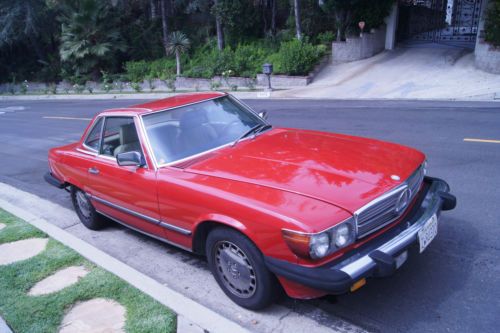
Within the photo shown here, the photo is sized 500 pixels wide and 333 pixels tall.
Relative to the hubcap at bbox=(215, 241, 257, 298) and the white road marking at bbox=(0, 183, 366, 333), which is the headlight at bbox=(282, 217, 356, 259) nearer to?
the hubcap at bbox=(215, 241, 257, 298)

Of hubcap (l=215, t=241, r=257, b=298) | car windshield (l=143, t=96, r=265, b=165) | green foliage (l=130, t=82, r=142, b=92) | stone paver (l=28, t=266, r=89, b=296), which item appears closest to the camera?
hubcap (l=215, t=241, r=257, b=298)

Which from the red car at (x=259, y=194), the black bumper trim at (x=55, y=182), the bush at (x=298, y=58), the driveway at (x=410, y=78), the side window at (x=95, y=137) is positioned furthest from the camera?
the bush at (x=298, y=58)

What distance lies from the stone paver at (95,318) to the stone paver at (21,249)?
1.44 metres

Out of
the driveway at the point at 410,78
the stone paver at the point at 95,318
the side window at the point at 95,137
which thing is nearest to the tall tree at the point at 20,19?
the driveway at the point at 410,78

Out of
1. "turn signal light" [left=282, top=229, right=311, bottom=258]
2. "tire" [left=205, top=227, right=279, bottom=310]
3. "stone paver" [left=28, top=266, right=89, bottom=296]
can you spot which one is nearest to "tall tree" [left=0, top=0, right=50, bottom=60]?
"stone paver" [left=28, top=266, right=89, bottom=296]

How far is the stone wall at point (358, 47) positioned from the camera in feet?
63.0

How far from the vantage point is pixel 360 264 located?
282cm

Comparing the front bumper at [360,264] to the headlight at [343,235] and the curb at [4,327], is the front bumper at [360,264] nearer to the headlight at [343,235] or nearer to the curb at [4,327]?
the headlight at [343,235]

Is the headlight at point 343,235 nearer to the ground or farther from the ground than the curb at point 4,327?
farther from the ground

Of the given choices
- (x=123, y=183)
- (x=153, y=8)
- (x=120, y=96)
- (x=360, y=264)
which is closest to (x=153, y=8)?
(x=153, y=8)

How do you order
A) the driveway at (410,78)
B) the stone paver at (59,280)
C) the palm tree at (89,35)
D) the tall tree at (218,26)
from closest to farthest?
1. the stone paver at (59,280)
2. the driveway at (410,78)
3. the tall tree at (218,26)
4. the palm tree at (89,35)

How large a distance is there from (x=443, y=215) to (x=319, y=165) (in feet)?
6.58

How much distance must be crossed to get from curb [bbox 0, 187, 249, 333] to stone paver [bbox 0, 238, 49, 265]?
18cm

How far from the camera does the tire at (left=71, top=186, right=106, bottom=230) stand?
5242 millimetres
